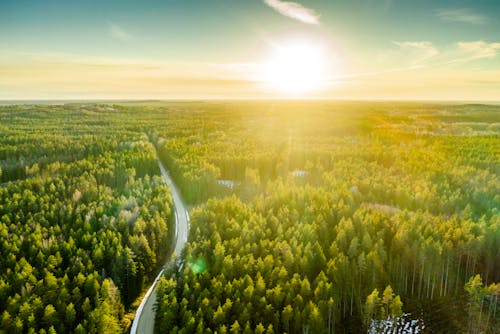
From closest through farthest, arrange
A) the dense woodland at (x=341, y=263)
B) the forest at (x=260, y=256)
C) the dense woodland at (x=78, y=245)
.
Result: the dense woodland at (x=78, y=245)
the forest at (x=260, y=256)
the dense woodland at (x=341, y=263)

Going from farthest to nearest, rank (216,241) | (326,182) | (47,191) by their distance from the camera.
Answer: (326,182)
(47,191)
(216,241)

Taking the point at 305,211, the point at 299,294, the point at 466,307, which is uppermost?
the point at 305,211

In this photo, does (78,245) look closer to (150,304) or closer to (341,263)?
(150,304)

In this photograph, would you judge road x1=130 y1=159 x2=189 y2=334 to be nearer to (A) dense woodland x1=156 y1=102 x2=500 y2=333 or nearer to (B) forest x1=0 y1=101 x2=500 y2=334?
(B) forest x1=0 y1=101 x2=500 y2=334

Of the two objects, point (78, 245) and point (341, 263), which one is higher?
point (341, 263)

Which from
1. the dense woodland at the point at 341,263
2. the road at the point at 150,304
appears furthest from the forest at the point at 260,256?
the road at the point at 150,304

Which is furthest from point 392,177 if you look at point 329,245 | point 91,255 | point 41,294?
point 41,294

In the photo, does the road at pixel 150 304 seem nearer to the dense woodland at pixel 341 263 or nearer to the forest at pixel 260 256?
the forest at pixel 260 256

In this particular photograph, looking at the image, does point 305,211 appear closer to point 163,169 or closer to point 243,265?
point 243,265

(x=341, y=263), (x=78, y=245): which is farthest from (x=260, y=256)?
(x=78, y=245)

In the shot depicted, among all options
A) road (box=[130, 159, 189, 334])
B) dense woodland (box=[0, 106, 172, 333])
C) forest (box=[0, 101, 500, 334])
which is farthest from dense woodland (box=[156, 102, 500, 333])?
dense woodland (box=[0, 106, 172, 333])

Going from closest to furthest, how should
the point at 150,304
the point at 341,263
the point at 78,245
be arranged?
the point at 341,263
the point at 150,304
the point at 78,245
